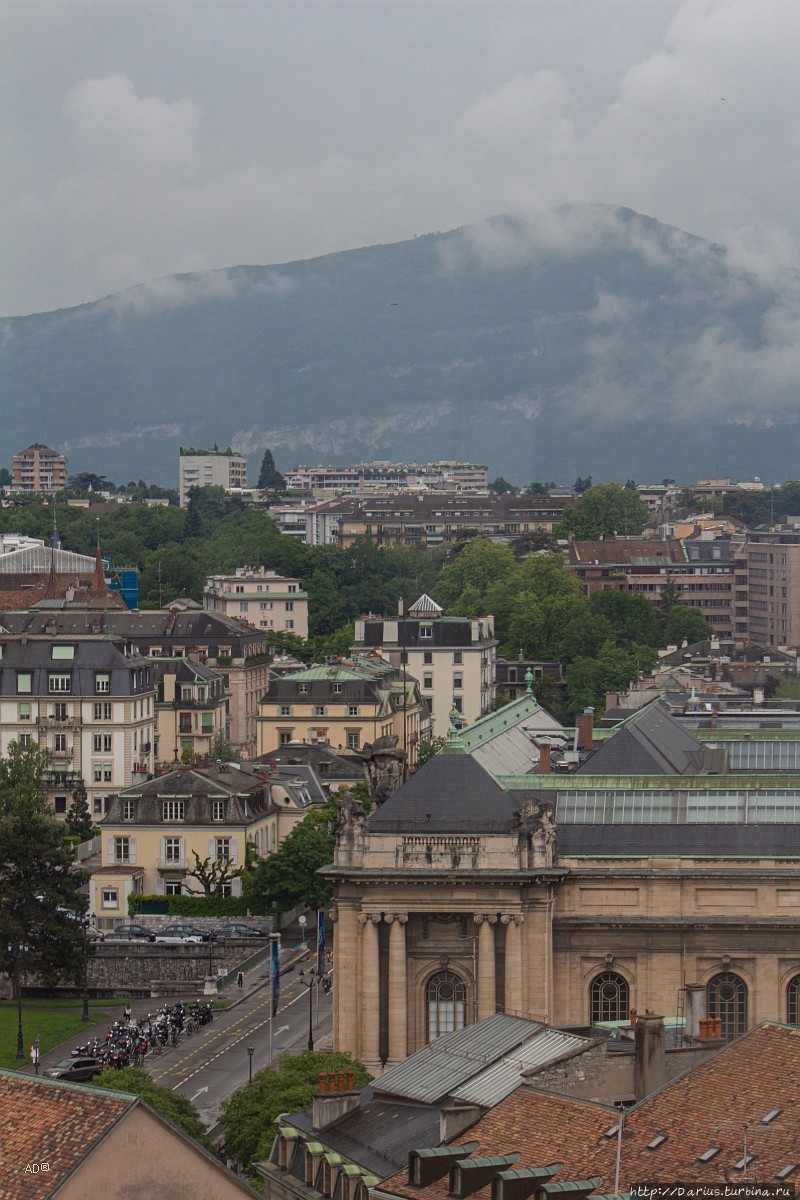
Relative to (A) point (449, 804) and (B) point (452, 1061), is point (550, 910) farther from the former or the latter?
(B) point (452, 1061)

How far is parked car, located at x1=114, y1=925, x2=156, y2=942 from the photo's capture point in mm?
130625

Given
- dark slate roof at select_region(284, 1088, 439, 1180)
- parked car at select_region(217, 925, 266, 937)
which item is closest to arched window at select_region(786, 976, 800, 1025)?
dark slate roof at select_region(284, 1088, 439, 1180)

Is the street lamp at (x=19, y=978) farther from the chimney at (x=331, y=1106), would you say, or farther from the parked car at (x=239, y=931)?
the chimney at (x=331, y=1106)

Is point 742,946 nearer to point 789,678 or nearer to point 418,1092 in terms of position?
point 418,1092

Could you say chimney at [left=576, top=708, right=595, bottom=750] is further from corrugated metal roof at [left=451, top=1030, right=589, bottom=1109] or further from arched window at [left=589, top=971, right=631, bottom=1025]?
corrugated metal roof at [left=451, top=1030, right=589, bottom=1109]

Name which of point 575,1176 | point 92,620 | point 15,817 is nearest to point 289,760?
point 92,620

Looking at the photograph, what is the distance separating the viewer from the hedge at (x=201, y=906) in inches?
5295

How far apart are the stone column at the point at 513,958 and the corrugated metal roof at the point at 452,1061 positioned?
71.4 feet

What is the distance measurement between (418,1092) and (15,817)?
66970 mm

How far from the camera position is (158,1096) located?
79312mm

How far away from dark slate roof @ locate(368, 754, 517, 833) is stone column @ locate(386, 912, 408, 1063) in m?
2.92

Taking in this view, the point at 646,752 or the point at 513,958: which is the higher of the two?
the point at 646,752

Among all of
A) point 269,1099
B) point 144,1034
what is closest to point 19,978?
point 144,1034

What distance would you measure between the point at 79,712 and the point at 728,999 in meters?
88.8
